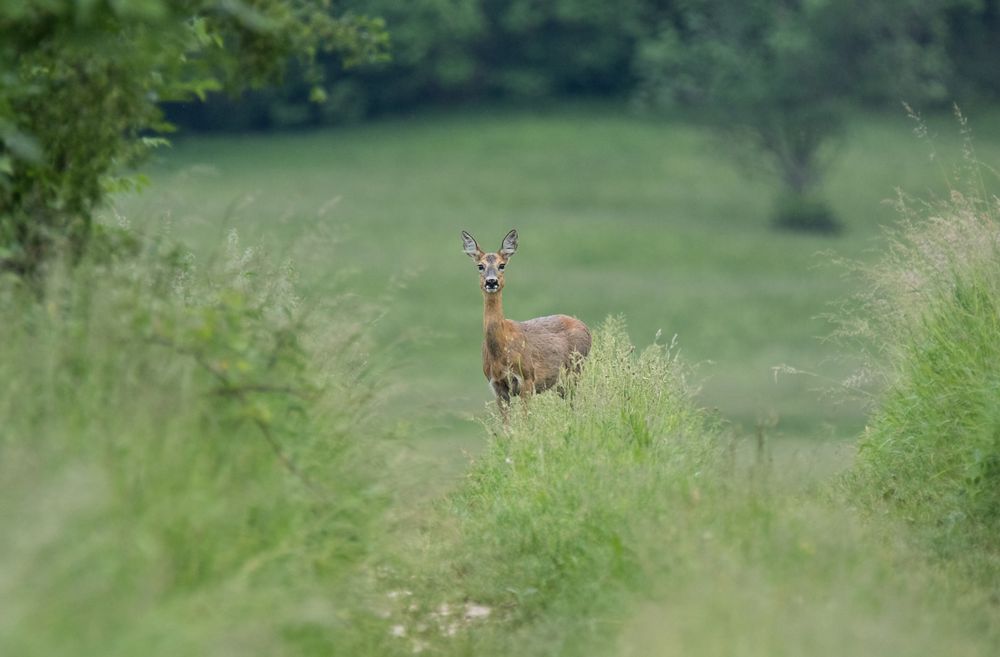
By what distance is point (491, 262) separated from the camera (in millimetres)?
14477

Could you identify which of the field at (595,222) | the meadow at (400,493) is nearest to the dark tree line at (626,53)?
the field at (595,222)

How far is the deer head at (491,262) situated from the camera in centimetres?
1438

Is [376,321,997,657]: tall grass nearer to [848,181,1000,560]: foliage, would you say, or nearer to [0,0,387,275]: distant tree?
[848,181,1000,560]: foliage

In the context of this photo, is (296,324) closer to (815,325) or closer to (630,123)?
(815,325)

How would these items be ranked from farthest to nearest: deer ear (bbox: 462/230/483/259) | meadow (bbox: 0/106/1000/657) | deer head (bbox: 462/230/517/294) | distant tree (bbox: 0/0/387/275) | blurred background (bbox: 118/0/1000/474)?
blurred background (bbox: 118/0/1000/474) → deer ear (bbox: 462/230/483/259) → deer head (bbox: 462/230/517/294) → distant tree (bbox: 0/0/387/275) → meadow (bbox: 0/106/1000/657)

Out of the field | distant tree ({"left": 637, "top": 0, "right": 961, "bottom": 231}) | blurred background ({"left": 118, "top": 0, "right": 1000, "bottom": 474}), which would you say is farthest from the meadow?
distant tree ({"left": 637, "top": 0, "right": 961, "bottom": 231})

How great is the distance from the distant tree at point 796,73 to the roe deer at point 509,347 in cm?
3821

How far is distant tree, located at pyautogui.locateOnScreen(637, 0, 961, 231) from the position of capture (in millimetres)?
52219

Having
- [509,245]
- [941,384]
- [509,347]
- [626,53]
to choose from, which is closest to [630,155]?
[626,53]

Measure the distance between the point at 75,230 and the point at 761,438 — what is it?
3467 mm

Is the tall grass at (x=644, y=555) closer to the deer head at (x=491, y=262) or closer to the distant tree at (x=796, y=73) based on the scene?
the deer head at (x=491, y=262)

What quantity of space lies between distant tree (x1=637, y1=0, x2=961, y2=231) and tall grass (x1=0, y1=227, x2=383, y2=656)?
45048 mm

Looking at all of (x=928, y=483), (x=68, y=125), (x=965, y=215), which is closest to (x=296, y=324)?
(x=68, y=125)

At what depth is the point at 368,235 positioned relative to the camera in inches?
1996
